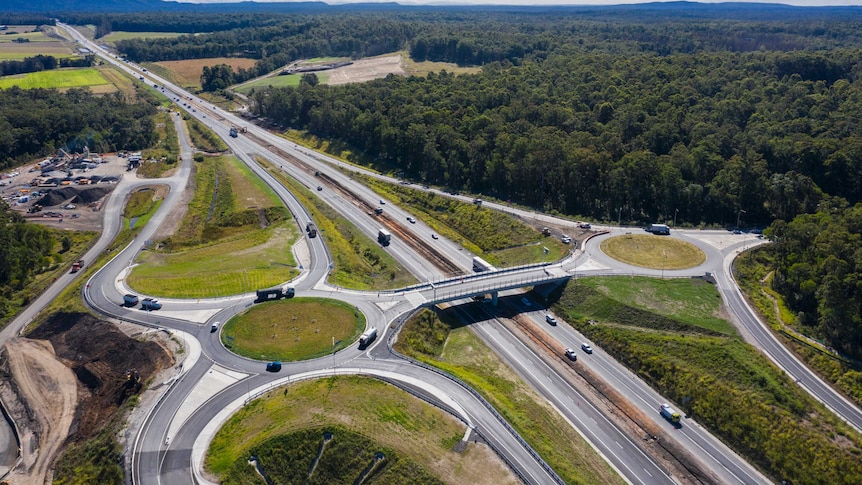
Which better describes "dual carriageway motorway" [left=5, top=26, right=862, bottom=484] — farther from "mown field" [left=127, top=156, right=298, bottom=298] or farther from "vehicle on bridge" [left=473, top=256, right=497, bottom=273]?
"mown field" [left=127, top=156, right=298, bottom=298]

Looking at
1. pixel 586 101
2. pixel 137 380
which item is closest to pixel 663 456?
pixel 137 380

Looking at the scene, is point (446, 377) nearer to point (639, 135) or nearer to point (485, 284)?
point (485, 284)

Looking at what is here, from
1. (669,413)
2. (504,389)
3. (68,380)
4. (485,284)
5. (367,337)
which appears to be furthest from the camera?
(485,284)

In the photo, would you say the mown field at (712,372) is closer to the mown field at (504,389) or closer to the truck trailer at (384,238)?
the mown field at (504,389)

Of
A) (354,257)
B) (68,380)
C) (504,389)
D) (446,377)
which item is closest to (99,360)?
(68,380)

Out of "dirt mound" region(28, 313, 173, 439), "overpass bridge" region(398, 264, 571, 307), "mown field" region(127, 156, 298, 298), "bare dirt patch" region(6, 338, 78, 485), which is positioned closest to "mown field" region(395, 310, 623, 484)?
"overpass bridge" region(398, 264, 571, 307)

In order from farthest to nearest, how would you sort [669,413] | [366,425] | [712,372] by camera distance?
1. [712,372]
2. [669,413]
3. [366,425]

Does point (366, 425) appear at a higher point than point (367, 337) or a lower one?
lower

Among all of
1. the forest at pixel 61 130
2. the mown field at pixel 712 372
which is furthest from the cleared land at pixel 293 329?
the forest at pixel 61 130
